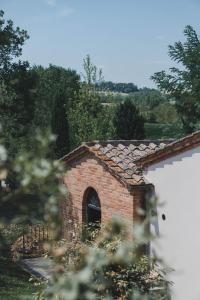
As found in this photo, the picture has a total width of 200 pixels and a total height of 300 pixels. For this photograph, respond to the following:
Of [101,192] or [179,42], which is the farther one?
[179,42]

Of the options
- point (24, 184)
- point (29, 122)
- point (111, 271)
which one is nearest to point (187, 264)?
point (111, 271)

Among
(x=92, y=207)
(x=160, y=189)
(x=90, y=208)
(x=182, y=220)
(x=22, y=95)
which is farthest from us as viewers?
(x=22, y=95)

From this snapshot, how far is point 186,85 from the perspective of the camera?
866 inches

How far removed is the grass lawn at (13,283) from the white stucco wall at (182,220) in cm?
325

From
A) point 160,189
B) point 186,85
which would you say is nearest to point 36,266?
point 160,189

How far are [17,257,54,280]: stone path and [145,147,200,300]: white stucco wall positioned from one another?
4.47 m

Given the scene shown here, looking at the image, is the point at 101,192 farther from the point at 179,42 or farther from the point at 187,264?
the point at 179,42

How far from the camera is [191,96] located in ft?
70.4

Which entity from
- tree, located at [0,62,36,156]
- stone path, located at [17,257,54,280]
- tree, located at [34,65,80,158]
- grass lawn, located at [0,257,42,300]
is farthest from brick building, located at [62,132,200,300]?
tree, located at [0,62,36,156]

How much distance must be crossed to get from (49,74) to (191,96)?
3610cm

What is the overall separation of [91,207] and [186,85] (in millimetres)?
10011

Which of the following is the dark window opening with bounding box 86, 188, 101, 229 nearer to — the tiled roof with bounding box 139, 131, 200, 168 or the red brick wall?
the red brick wall

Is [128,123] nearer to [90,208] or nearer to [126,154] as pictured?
[90,208]

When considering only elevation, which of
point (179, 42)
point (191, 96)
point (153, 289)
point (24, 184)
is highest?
point (179, 42)
